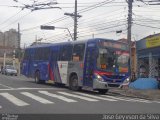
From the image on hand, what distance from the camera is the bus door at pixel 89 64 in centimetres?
2473

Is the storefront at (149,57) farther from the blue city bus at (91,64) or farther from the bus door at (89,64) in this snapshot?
the bus door at (89,64)

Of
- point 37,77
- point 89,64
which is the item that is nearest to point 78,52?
point 89,64

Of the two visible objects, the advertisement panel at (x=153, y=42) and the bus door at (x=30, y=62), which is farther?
the bus door at (x=30, y=62)

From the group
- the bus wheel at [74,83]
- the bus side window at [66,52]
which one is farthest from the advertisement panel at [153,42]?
the bus wheel at [74,83]

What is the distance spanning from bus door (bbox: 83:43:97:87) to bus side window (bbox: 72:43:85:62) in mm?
694

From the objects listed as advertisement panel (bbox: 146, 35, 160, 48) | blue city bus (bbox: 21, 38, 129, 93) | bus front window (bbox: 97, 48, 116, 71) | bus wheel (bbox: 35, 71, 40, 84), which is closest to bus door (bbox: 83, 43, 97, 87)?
blue city bus (bbox: 21, 38, 129, 93)

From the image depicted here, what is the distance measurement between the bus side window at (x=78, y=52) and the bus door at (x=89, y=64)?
2.28 ft

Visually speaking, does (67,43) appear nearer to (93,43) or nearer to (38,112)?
(93,43)

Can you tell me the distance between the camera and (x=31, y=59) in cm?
3512

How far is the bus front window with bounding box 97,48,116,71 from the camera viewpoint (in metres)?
24.5

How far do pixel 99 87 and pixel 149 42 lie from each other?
13.5 metres

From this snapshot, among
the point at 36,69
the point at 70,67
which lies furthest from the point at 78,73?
the point at 36,69

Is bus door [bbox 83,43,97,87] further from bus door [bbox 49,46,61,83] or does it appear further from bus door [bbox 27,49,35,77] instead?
bus door [bbox 27,49,35,77]

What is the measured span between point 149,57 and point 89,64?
12298 mm
